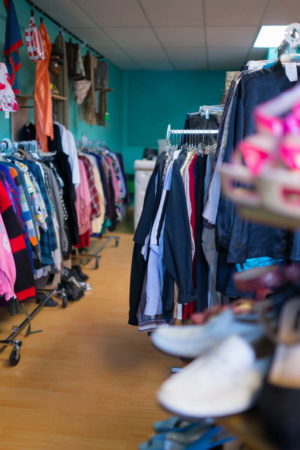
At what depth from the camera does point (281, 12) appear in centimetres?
418

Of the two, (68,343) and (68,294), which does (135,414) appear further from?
(68,294)

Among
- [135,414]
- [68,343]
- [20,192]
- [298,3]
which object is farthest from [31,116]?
[135,414]

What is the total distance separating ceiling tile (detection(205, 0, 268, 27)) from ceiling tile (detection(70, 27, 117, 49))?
1369 mm

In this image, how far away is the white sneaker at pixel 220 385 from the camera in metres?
0.57

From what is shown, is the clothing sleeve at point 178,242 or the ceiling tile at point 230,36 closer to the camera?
the clothing sleeve at point 178,242

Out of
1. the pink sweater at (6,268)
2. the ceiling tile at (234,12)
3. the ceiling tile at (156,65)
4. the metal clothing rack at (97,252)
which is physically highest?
the ceiling tile at (156,65)

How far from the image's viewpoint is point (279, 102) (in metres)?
0.59

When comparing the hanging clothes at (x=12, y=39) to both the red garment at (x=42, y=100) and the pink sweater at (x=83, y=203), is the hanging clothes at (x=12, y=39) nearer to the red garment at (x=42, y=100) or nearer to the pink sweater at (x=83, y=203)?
the red garment at (x=42, y=100)

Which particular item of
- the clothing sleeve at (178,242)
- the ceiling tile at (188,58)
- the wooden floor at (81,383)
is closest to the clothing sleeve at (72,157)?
the wooden floor at (81,383)

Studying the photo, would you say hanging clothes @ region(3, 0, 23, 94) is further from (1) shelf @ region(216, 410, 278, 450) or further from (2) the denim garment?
(1) shelf @ region(216, 410, 278, 450)

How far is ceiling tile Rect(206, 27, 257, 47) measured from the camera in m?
4.86

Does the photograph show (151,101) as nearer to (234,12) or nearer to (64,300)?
(234,12)

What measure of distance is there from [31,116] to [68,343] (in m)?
2.32

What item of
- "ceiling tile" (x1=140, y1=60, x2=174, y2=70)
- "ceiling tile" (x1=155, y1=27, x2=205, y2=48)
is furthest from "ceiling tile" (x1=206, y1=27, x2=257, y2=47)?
"ceiling tile" (x1=140, y1=60, x2=174, y2=70)
